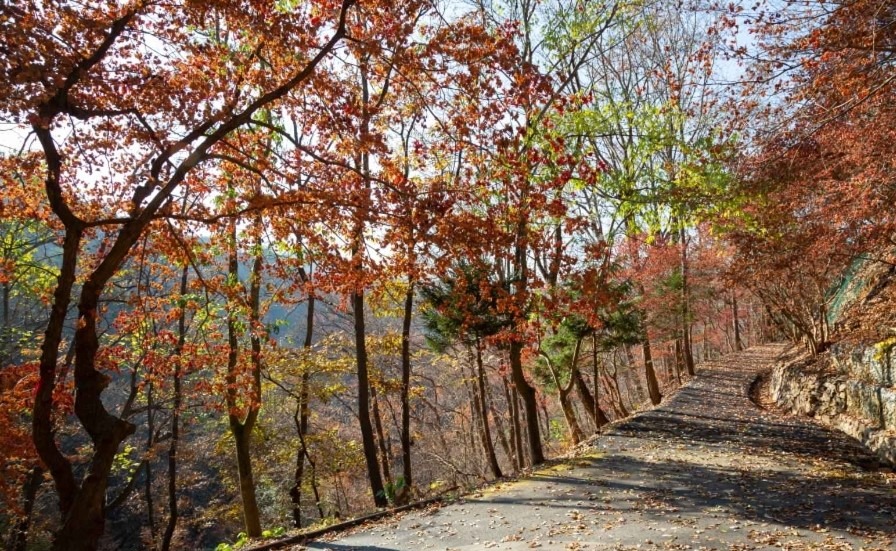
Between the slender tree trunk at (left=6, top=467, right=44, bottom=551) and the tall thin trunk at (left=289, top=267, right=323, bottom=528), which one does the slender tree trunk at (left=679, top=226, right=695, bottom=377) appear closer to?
the tall thin trunk at (left=289, top=267, right=323, bottom=528)

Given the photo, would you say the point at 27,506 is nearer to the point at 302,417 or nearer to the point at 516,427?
the point at 302,417

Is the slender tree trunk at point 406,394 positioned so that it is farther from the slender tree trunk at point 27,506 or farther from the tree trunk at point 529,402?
the slender tree trunk at point 27,506

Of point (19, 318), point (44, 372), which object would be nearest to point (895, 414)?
point (44, 372)

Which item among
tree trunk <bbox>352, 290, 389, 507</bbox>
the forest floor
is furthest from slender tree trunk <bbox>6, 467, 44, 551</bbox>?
the forest floor

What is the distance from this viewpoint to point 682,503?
291 inches

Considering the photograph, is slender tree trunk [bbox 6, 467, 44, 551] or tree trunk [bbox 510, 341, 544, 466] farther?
slender tree trunk [bbox 6, 467, 44, 551]

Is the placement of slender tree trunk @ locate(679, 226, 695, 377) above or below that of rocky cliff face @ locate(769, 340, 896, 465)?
above

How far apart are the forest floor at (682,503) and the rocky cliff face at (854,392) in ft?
1.21

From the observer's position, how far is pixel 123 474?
27047 mm

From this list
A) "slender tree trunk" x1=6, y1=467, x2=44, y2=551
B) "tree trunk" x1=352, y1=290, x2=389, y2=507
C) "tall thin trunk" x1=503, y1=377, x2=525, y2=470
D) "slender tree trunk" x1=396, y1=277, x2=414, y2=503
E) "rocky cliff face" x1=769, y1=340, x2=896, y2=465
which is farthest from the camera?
"tall thin trunk" x1=503, y1=377, x2=525, y2=470

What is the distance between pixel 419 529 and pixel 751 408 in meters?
12.0

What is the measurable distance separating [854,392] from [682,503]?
18.7ft

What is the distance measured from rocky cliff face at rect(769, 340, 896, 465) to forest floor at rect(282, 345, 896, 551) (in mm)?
367

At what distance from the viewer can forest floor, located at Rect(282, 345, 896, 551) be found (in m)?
5.98
